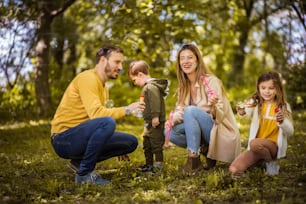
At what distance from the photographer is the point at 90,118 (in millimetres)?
3838

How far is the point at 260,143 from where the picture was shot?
12.9 feet

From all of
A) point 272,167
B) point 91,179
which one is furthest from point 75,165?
point 272,167

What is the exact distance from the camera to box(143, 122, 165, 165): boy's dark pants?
4.36m

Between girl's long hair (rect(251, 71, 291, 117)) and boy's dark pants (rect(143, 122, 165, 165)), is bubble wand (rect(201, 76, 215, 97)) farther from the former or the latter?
boy's dark pants (rect(143, 122, 165, 165))

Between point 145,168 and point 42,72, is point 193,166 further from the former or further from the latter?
point 42,72

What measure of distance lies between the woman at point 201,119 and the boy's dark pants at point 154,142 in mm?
180

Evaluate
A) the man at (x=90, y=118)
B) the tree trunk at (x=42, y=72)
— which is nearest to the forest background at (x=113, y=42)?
the tree trunk at (x=42, y=72)

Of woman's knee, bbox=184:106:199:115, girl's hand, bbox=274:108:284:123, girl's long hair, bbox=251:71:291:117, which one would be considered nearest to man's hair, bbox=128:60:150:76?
woman's knee, bbox=184:106:199:115

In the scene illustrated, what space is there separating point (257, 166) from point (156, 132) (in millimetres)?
993

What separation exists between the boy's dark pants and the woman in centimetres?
18

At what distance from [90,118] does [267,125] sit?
1580 mm

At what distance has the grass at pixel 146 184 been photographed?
3309 millimetres

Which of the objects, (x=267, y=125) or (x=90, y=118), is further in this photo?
(x=267, y=125)

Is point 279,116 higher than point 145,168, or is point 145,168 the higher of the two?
point 279,116
